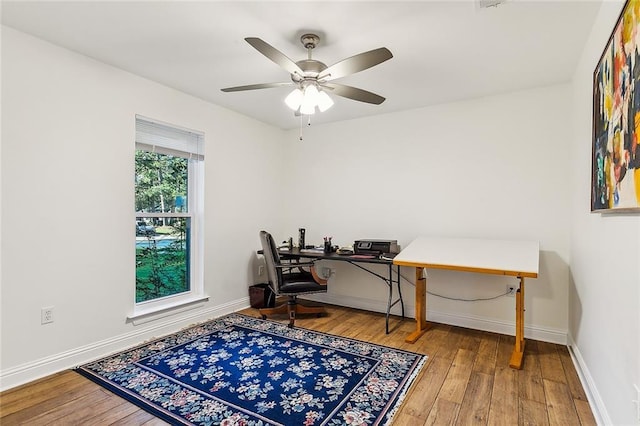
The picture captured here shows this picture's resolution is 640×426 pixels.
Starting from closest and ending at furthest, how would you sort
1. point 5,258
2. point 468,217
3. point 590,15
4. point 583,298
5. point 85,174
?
point 590,15
point 5,258
point 583,298
point 85,174
point 468,217

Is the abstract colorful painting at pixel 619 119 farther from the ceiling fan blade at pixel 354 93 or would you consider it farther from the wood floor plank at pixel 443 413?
the wood floor plank at pixel 443 413

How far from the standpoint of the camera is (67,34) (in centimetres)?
233

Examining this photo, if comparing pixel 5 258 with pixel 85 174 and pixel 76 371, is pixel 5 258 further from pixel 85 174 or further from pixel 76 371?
pixel 76 371

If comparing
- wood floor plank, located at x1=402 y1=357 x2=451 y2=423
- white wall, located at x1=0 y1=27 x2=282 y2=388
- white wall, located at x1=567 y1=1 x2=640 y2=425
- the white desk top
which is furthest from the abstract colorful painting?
white wall, located at x1=0 y1=27 x2=282 y2=388

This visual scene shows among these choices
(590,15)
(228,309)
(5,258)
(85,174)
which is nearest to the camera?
(590,15)

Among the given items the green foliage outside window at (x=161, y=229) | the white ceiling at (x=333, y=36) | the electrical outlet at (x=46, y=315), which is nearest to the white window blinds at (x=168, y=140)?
the green foliage outside window at (x=161, y=229)

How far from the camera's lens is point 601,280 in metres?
1.94

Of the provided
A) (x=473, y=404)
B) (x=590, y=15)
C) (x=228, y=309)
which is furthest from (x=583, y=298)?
(x=228, y=309)

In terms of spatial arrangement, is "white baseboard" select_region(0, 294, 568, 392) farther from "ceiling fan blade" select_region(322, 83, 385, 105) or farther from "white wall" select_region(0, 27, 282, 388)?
"ceiling fan blade" select_region(322, 83, 385, 105)

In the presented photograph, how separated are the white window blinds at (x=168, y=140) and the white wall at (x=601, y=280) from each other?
11.3 ft

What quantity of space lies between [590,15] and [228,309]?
13.5 feet

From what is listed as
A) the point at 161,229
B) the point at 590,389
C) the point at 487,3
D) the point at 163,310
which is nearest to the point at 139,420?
the point at 163,310

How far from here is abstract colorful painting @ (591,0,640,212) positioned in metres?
1.37

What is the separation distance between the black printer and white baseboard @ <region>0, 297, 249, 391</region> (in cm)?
171
